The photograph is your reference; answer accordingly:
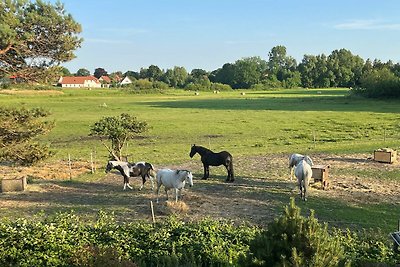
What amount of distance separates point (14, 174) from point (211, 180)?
1015 cm

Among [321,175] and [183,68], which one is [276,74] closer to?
[183,68]

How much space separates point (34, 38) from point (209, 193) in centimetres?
873

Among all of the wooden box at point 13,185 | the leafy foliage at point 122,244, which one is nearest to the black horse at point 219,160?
the wooden box at point 13,185

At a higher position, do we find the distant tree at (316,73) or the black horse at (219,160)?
the distant tree at (316,73)

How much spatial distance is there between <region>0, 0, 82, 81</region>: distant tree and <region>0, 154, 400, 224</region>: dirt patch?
15.8 ft

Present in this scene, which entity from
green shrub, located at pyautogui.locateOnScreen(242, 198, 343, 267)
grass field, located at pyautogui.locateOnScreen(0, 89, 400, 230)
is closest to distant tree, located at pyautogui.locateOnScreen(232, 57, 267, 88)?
grass field, located at pyautogui.locateOnScreen(0, 89, 400, 230)

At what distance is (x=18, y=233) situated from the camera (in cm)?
921

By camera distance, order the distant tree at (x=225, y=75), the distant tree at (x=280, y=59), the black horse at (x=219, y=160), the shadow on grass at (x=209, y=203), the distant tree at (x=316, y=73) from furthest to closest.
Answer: the distant tree at (x=280, y=59)
the distant tree at (x=225, y=75)
the distant tree at (x=316, y=73)
the black horse at (x=219, y=160)
the shadow on grass at (x=209, y=203)

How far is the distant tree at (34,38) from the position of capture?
48.2 ft

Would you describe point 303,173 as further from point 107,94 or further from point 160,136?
point 107,94

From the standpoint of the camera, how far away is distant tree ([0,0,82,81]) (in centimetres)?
1470

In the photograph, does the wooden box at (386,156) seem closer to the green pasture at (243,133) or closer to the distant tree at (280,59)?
the green pasture at (243,133)

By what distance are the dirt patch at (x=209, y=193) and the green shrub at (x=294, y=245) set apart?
25.0 feet

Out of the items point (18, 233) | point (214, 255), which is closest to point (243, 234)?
point (214, 255)
